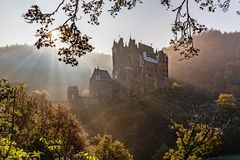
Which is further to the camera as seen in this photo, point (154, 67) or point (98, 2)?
point (154, 67)

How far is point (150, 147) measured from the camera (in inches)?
2500

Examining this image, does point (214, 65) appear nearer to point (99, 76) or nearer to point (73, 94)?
point (99, 76)

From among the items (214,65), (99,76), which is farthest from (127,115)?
(214,65)

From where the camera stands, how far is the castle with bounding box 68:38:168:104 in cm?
8269

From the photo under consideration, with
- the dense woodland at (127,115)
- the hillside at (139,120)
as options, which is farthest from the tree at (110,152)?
the hillside at (139,120)

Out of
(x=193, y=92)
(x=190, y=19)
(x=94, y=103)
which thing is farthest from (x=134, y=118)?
(x=190, y=19)

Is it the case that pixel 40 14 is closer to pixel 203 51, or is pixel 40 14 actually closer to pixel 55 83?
pixel 55 83

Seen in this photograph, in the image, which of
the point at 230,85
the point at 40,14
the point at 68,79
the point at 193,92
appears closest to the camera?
the point at 40,14

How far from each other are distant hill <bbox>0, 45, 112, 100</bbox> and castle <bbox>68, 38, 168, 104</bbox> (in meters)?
49.0

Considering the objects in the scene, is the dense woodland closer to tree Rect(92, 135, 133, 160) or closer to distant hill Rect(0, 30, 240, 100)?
tree Rect(92, 135, 133, 160)

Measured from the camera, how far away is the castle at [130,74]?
271 feet

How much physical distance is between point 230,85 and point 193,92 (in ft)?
76.1

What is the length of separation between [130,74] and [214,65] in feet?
242

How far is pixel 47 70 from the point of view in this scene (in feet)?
563
